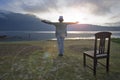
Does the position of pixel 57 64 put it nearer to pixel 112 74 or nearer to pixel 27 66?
pixel 27 66

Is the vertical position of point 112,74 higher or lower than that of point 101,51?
lower

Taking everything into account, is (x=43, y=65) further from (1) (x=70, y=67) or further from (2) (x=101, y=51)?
(2) (x=101, y=51)

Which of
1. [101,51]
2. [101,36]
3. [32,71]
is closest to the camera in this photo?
[101,36]

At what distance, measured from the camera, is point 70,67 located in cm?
547

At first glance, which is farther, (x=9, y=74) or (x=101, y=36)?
(x=9, y=74)

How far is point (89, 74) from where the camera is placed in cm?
477

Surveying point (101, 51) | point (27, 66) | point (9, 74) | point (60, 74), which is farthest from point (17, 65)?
point (101, 51)

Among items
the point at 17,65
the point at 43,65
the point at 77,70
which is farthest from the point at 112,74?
the point at 17,65

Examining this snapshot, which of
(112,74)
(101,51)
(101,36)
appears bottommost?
(112,74)

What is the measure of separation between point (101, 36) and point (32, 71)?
8.34 feet

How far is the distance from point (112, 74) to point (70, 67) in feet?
4.85

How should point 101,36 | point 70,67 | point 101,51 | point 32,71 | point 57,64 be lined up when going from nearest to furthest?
point 101,36 < point 101,51 < point 32,71 < point 70,67 < point 57,64

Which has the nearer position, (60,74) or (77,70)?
(60,74)

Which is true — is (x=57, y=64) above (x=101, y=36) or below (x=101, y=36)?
below
